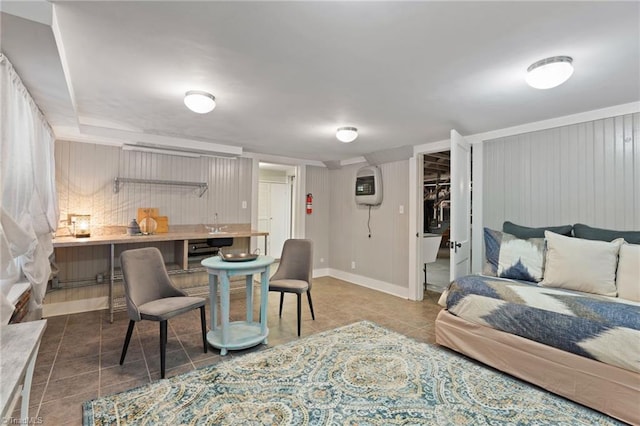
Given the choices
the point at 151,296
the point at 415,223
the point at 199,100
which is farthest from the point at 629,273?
the point at 151,296

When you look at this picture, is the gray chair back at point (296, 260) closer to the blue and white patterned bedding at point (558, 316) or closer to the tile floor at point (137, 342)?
the tile floor at point (137, 342)

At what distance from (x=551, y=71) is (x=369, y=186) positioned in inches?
124

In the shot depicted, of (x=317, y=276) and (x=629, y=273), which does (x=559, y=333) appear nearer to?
(x=629, y=273)

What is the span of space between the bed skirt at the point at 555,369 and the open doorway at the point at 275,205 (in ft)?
16.2

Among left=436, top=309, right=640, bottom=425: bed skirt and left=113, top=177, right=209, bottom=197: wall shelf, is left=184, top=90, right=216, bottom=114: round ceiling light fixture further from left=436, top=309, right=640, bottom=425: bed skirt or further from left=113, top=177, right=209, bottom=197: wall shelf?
left=436, top=309, right=640, bottom=425: bed skirt

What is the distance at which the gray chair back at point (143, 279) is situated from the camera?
8.01ft

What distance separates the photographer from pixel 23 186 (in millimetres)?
1898

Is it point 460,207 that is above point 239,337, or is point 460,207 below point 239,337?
above

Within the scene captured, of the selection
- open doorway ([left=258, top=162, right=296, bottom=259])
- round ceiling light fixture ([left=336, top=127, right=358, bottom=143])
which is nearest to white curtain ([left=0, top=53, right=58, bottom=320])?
round ceiling light fixture ([left=336, top=127, right=358, bottom=143])

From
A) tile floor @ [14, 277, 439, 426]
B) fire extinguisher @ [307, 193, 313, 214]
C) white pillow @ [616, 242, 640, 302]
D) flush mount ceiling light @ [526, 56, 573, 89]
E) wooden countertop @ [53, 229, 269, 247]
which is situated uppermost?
flush mount ceiling light @ [526, 56, 573, 89]

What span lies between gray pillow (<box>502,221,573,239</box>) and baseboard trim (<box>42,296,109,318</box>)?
4.84 meters

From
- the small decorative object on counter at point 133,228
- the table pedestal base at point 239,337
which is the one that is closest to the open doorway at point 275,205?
the small decorative object on counter at point 133,228

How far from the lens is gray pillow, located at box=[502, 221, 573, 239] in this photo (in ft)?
→ 9.33

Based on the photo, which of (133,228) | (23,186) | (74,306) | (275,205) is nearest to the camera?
(23,186)
